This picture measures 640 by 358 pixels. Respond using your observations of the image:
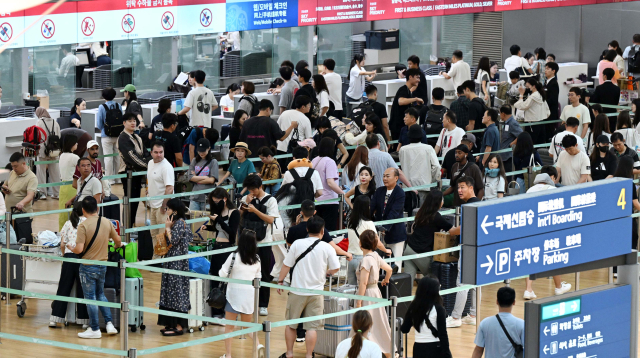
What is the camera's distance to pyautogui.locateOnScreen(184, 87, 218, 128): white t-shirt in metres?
14.4

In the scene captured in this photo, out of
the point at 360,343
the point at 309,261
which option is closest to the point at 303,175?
the point at 309,261

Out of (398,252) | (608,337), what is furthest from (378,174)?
(608,337)

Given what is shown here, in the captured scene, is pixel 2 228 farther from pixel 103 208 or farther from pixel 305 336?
pixel 305 336

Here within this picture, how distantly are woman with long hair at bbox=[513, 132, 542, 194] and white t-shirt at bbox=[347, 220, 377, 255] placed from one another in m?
3.76

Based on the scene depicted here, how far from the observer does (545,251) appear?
5832 mm

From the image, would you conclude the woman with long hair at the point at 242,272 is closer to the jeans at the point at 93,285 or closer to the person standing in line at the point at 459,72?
the jeans at the point at 93,285

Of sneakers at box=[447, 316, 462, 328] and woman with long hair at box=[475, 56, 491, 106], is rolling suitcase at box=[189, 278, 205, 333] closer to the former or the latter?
A: sneakers at box=[447, 316, 462, 328]

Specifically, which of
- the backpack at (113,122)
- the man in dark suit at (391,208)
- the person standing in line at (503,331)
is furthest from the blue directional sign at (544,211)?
the backpack at (113,122)

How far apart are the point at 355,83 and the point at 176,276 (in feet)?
27.3

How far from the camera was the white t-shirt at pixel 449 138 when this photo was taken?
12367mm

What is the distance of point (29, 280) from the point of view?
390 inches

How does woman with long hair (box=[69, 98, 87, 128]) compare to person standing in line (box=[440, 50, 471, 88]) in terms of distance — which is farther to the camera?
person standing in line (box=[440, 50, 471, 88])

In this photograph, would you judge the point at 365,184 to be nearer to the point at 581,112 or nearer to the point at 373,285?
the point at 373,285

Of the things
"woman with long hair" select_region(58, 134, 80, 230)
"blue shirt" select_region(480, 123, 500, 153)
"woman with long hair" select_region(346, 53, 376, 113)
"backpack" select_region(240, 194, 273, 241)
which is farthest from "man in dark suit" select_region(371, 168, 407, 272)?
"woman with long hair" select_region(346, 53, 376, 113)
